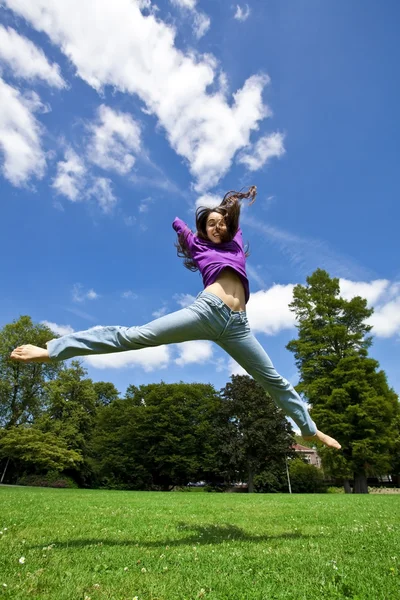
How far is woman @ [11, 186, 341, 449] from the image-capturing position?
4086 mm

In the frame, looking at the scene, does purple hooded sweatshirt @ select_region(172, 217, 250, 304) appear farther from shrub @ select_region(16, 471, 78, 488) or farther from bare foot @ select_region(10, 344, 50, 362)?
shrub @ select_region(16, 471, 78, 488)

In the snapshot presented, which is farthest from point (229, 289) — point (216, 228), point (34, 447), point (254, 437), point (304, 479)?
point (304, 479)

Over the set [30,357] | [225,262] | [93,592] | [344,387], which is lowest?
[93,592]

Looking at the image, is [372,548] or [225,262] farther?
[225,262]

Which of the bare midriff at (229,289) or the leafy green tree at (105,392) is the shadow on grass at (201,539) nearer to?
the bare midriff at (229,289)

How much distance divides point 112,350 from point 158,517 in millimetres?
4118

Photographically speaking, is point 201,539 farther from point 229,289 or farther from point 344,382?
point 344,382

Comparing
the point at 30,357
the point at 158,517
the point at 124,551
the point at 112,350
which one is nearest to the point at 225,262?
the point at 112,350

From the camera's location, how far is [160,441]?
48406 millimetres

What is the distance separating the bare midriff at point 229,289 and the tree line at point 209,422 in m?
30.6

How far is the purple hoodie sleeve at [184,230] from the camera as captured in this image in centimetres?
507

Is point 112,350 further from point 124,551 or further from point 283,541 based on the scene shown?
point 283,541

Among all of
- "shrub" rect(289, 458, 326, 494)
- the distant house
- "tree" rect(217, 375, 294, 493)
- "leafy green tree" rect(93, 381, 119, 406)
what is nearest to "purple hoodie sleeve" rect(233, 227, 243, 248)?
"tree" rect(217, 375, 294, 493)

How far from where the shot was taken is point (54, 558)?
356 centimetres
